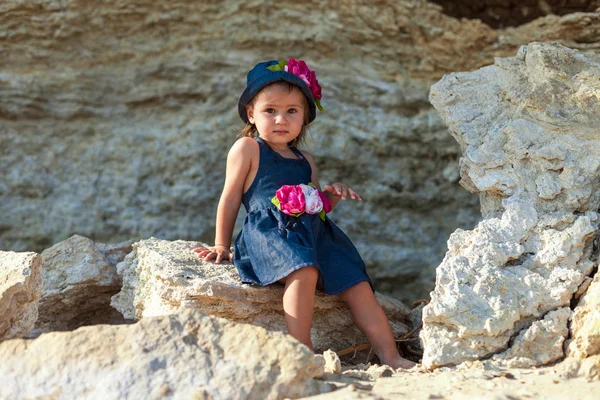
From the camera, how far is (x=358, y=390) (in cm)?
194

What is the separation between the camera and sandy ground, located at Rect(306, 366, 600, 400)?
6.23 feet

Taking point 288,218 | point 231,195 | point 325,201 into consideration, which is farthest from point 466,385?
point 231,195

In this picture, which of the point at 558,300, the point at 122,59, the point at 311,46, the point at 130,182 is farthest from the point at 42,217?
the point at 558,300

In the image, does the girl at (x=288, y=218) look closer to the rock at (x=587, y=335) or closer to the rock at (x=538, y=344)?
the rock at (x=538, y=344)

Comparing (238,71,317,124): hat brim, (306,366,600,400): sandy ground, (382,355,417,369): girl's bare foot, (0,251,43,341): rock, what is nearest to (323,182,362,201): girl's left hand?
(238,71,317,124): hat brim

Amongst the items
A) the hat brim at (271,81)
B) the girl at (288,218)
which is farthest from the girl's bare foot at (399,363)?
the hat brim at (271,81)

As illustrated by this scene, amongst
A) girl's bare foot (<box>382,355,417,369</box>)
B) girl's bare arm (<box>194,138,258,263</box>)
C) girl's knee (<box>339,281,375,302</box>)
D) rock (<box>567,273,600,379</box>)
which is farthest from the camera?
girl's bare arm (<box>194,138,258,263</box>)

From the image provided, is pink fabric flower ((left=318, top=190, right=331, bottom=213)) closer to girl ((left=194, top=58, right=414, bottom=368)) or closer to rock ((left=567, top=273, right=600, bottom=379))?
girl ((left=194, top=58, right=414, bottom=368))

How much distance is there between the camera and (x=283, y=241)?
2.70m

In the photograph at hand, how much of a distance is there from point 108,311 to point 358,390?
1600 mm

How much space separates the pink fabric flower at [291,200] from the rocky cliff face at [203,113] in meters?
1.27

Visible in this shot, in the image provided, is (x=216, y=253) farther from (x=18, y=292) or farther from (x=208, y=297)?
(x=18, y=292)

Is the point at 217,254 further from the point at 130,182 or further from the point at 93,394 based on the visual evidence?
the point at 130,182

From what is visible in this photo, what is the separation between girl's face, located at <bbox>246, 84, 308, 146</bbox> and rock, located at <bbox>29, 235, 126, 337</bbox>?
852 millimetres
